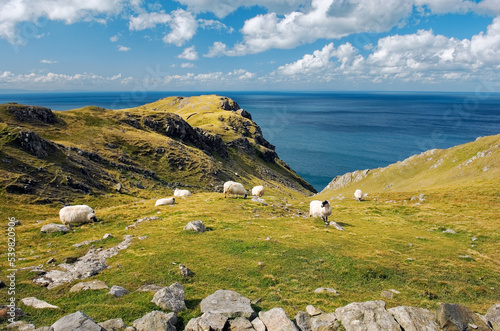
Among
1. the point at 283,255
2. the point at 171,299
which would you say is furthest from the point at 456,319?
the point at 171,299

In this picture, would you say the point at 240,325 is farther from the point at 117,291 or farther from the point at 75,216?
the point at 75,216

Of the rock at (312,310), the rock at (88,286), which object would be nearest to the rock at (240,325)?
the rock at (312,310)

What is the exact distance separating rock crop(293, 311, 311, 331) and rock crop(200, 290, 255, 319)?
2.06m

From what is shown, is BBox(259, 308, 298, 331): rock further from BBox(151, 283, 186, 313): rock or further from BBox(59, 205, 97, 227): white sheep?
BBox(59, 205, 97, 227): white sheep

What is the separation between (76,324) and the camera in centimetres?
1053

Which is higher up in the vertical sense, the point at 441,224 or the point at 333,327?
the point at 333,327

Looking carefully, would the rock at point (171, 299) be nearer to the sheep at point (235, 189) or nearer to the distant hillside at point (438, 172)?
the sheep at point (235, 189)

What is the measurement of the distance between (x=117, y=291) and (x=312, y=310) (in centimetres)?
1034

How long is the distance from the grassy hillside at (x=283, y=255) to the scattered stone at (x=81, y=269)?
0.62 metres

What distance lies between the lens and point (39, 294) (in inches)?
570

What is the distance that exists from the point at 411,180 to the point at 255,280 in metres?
91.2

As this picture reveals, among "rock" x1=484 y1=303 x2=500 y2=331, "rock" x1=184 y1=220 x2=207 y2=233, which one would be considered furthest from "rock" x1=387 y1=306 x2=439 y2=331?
"rock" x1=184 y1=220 x2=207 y2=233

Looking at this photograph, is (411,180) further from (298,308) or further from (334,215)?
(298,308)

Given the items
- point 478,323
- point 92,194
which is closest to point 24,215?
point 92,194
